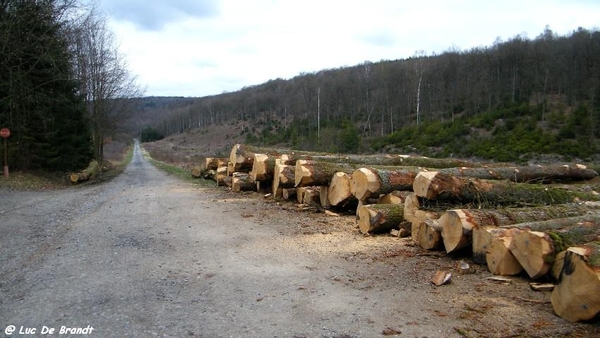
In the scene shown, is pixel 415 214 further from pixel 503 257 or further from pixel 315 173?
pixel 315 173

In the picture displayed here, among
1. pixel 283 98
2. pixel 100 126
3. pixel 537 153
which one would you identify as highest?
pixel 283 98

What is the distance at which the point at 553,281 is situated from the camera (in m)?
4.92

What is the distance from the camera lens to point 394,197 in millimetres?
8641

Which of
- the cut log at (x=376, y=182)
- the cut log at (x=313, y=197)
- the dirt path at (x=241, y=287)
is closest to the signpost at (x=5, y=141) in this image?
the dirt path at (x=241, y=287)

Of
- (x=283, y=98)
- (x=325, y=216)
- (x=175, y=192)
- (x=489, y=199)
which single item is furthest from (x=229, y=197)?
(x=283, y=98)

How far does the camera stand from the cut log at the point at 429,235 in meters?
6.40

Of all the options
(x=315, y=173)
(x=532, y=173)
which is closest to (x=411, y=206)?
(x=315, y=173)

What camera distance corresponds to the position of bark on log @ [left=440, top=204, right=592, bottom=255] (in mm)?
5941

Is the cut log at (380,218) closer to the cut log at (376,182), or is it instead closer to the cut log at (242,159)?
the cut log at (376,182)

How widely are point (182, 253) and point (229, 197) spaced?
6.93 meters

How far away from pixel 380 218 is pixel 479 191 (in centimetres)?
172

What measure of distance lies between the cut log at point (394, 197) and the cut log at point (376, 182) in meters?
0.11

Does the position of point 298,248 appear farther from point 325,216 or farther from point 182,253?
point 325,216

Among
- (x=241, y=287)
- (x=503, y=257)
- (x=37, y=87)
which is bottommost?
(x=241, y=287)
